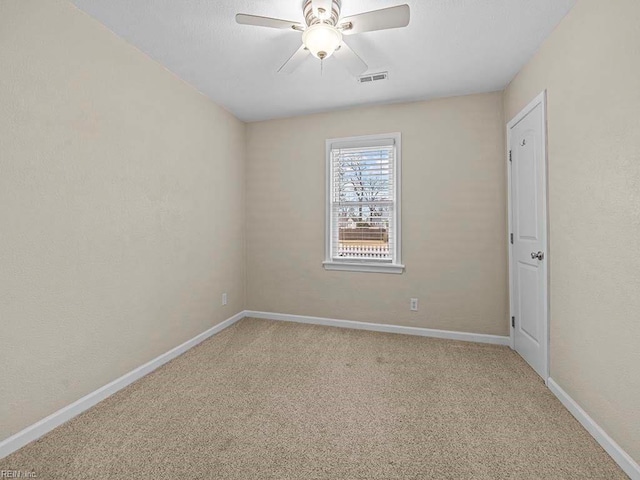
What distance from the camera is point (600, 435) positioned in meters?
1.64

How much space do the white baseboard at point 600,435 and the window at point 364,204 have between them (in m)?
1.67

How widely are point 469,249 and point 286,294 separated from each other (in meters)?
2.14

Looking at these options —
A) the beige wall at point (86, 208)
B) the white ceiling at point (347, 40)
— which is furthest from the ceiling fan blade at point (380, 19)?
the beige wall at point (86, 208)

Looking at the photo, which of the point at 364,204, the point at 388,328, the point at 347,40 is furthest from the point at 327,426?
the point at 347,40

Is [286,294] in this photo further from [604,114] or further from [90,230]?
[604,114]

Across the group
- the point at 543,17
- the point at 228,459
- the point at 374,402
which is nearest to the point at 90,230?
the point at 228,459

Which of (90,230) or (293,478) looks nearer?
(293,478)

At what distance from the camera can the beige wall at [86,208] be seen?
1.61 m

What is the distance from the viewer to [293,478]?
143 centimetres

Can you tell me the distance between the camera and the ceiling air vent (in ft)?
8.87

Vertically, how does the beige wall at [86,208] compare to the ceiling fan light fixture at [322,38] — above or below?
below

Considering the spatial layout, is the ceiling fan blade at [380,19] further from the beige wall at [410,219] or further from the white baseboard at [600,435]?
the white baseboard at [600,435]

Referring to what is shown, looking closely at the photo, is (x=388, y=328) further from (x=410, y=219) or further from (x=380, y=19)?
(x=380, y=19)

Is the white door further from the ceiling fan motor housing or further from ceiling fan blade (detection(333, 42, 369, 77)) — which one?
the ceiling fan motor housing
